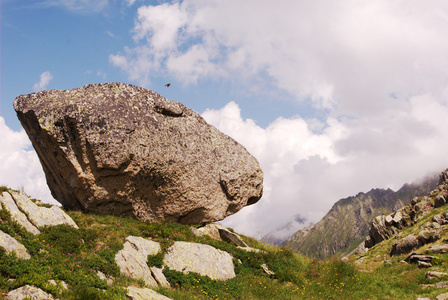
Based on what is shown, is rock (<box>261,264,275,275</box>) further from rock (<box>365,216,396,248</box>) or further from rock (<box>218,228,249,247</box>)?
rock (<box>365,216,396,248</box>)

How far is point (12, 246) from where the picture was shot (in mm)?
11500

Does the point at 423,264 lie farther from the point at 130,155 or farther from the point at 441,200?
the point at 441,200

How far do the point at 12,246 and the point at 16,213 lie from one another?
2.87 metres

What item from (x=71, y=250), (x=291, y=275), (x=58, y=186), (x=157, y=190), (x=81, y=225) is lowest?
(x=291, y=275)

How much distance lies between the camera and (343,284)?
18.3m

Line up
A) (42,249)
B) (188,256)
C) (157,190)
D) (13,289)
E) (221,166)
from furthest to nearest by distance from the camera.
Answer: (221,166), (157,190), (188,256), (42,249), (13,289)

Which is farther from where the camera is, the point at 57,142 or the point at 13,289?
the point at 57,142

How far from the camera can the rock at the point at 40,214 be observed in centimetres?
1481

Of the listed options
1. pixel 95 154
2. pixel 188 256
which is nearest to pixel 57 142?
pixel 95 154

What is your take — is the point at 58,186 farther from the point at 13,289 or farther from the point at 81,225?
the point at 13,289

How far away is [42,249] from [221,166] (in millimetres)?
13930

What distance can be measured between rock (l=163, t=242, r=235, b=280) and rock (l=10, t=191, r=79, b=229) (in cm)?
550

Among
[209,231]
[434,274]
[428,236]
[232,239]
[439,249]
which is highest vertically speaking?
[209,231]

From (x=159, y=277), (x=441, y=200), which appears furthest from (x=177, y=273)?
(x=441, y=200)
